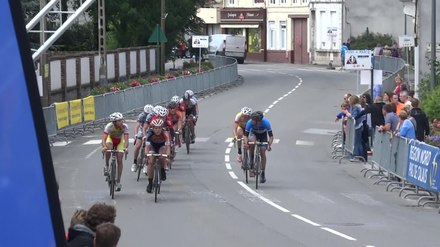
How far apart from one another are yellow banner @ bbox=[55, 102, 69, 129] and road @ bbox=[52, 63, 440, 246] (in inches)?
26.1

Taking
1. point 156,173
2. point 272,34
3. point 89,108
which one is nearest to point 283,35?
point 272,34

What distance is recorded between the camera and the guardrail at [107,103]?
101ft

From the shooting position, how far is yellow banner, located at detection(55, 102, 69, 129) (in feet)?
100

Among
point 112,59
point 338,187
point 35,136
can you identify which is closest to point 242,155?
point 338,187

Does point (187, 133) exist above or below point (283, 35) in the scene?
below

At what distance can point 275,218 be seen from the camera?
55.4 feet

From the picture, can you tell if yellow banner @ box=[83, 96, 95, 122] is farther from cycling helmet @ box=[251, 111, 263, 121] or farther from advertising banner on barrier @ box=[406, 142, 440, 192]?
advertising banner on barrier @ box=[406, 142, 440, 192]

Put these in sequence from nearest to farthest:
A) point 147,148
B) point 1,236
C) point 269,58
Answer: point 1,236 → point 147,148 → point 269,58

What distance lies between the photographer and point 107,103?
3600 centimetres

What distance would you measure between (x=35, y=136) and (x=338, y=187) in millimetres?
19280

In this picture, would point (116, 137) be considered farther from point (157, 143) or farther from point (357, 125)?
point (357, 125)

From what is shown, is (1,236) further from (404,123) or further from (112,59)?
(112,59)

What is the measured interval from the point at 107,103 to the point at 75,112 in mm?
3627

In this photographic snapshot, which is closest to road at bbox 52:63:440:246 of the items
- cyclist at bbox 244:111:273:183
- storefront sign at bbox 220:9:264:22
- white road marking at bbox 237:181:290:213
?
white road marking at bbox 237:181:290:213
